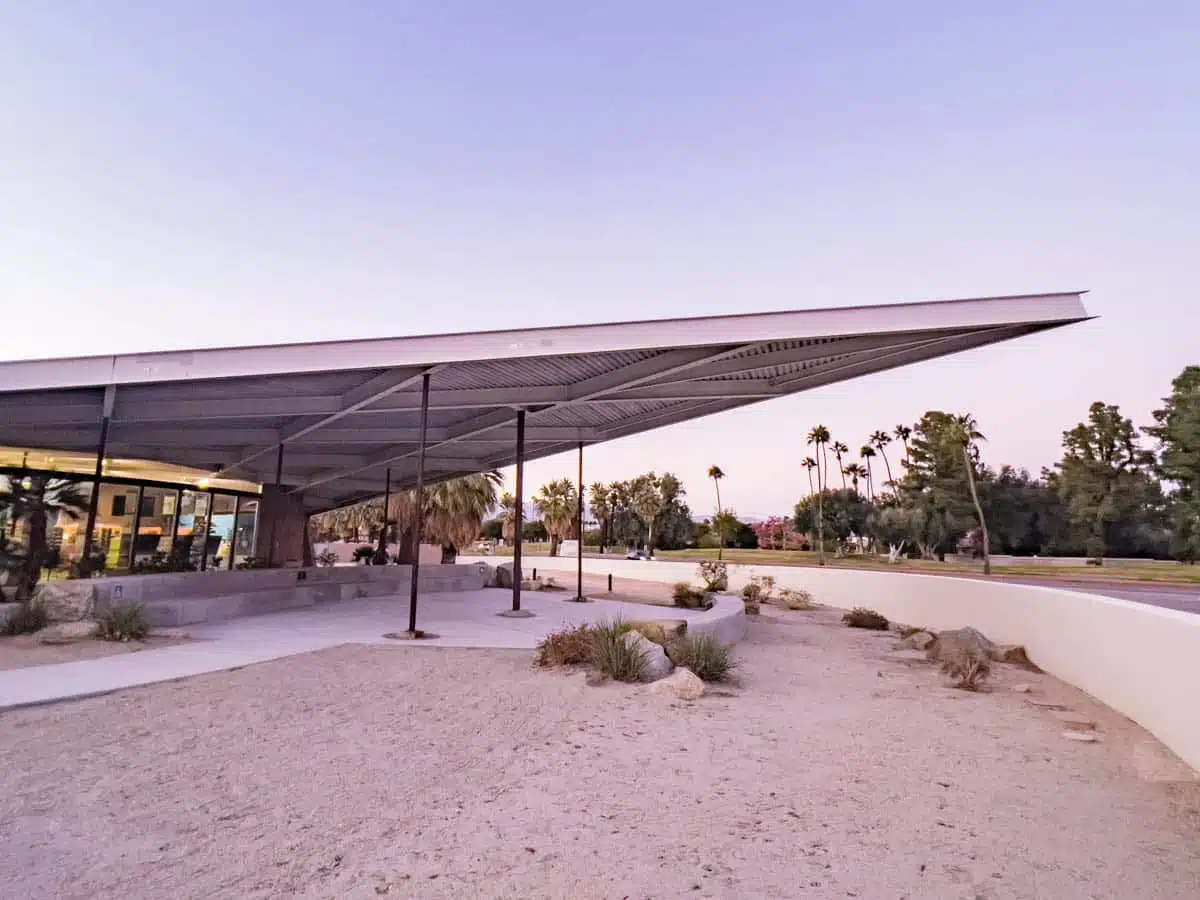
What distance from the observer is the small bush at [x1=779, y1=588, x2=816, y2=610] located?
65.2 ft

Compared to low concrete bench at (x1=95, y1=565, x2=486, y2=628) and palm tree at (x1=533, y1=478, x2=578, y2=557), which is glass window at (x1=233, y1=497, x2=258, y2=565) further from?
palm tree at (x1=533, y1=478, x2=578, y2=557)

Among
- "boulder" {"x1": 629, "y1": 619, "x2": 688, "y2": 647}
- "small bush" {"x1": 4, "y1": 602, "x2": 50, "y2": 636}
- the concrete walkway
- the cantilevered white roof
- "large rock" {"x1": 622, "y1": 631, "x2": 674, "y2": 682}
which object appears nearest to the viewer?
the concrete walkway

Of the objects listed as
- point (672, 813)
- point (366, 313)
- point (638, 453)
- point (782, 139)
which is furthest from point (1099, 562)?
point (672, 813)

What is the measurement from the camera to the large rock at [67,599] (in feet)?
31.9

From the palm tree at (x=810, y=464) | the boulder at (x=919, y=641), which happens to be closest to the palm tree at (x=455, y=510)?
the boulder at (x=919, y=641)

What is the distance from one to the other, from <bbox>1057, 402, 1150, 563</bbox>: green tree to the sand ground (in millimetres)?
51898

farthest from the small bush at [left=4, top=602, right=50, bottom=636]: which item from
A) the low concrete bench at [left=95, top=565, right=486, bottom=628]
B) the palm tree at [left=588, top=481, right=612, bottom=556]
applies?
the palm tree at [left=588, top=481, right=612, bottom=556]

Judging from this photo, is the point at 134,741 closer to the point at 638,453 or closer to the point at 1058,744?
the point at 1058,744

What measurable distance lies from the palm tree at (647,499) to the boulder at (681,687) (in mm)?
58489

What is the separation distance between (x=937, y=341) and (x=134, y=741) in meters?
10.2

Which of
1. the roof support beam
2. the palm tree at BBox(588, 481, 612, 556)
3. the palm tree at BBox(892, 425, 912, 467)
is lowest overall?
the roof support beam

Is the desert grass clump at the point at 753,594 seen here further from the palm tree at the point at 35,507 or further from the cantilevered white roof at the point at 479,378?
the palm tree at the point at 35,507

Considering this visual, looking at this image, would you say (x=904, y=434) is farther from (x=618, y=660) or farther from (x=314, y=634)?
(x=314, y=634)

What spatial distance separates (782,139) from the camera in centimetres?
1578
